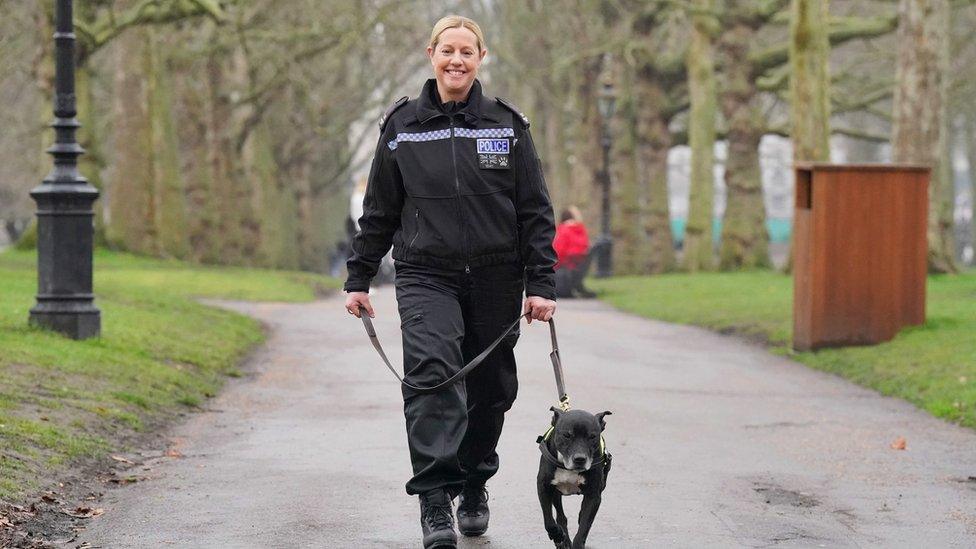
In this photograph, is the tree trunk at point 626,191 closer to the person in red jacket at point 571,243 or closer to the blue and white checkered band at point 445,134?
the person in red jacket at point 571,243

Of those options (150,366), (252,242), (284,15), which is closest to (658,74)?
(284,15)

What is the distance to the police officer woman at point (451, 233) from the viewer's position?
6266 mm

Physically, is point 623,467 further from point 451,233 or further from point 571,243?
point 571,243

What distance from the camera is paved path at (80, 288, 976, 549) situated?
6.89 meters

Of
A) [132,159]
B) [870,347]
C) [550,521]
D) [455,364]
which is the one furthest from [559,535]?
[132,159]

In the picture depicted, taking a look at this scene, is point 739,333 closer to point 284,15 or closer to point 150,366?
point 150,366

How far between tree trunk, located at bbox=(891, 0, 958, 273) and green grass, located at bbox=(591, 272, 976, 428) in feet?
3.20

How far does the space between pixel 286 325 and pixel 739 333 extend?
489cm

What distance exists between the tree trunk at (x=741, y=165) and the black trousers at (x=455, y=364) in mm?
25413

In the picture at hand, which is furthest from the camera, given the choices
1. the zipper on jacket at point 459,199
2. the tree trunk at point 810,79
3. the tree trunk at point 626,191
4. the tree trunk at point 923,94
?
the tree trunk at point 626,191

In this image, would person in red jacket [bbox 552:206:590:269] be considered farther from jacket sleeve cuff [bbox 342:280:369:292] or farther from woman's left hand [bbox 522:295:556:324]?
woman's left hand [bbox 522:295:556:324]

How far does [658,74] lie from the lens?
3669 cm

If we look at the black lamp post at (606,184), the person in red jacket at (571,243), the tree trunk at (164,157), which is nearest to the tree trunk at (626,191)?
the black lamp post at (606,184)

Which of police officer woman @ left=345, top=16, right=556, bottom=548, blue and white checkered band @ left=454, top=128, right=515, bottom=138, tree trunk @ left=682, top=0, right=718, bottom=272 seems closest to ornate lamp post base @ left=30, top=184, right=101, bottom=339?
police officer woman @ left=345, top=16, right=556, bottom=548
